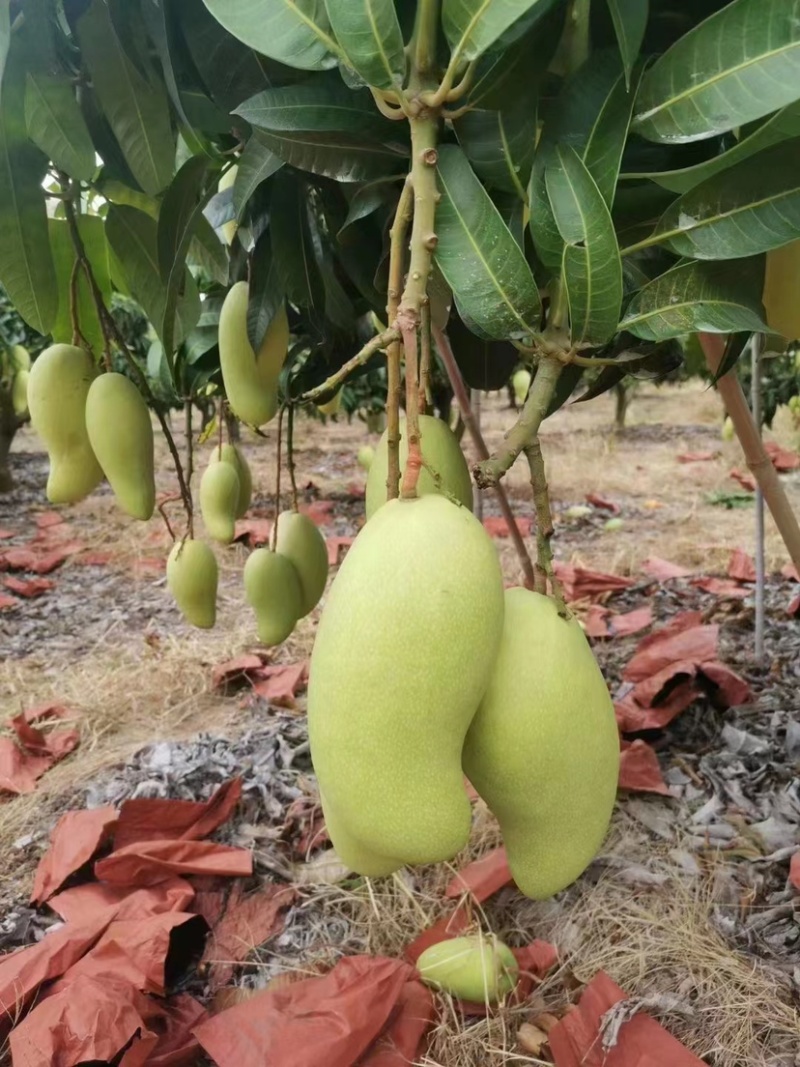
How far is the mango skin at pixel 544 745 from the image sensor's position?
20.5 inches

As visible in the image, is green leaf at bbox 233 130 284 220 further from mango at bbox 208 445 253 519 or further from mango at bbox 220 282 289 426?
mango at bbox 208 445 253 519

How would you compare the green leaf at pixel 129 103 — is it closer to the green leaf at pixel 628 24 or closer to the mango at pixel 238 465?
the green leaf at pixel 628 24

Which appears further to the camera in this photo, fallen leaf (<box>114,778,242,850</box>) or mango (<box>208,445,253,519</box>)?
fallen leaf (<box>114,778,242,850</box>)

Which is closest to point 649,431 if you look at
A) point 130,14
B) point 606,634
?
point 606,634

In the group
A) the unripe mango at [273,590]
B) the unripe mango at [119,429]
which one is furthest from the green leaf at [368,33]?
the unripe mango at [273,590]

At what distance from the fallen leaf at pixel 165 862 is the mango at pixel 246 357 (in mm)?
1032

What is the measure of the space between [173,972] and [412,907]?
1.43ft

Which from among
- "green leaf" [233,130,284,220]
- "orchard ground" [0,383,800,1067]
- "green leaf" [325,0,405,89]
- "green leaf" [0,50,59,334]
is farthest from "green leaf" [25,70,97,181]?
"orchard ground" [0,383,800,1067]

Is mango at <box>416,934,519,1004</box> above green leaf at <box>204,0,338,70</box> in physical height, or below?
below

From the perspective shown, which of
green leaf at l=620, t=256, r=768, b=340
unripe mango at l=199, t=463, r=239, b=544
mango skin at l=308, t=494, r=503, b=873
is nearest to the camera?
mango skin at l=308, t=494, r=503, b=873

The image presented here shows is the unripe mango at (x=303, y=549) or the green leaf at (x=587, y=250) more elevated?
the green leaf at (x=587, y=250)

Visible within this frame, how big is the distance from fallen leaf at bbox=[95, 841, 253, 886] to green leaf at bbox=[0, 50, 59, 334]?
1103mm

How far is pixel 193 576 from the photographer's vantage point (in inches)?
54.1

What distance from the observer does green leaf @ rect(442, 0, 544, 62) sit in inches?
19.3
